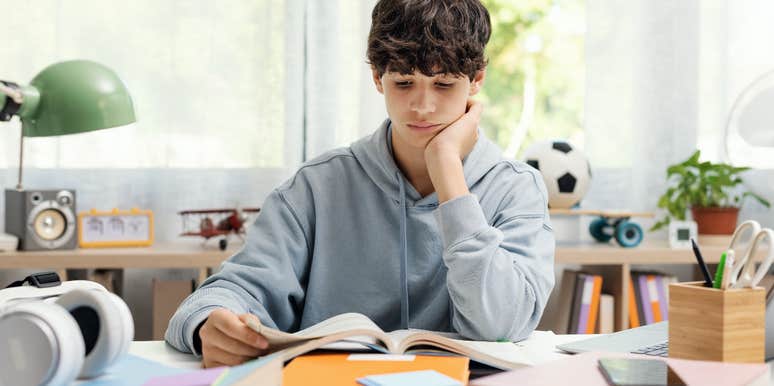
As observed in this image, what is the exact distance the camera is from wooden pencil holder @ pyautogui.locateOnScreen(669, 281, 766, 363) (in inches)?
30.4

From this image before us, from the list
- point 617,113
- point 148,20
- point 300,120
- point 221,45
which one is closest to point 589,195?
point 617,113

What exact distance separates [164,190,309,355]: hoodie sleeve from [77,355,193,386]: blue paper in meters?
0.10

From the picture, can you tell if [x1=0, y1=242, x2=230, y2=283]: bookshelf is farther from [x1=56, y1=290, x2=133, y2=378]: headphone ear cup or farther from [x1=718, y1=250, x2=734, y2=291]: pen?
[x1=718, y1=250, x2=734, y2=291]: pen

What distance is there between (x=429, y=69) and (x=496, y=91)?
68.4 inches

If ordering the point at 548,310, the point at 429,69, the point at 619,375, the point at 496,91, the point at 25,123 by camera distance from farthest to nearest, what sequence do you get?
the point at 496,91 → the point at 548,310 → the point at 25,123 → the point at 429,69 → the point at 619,375

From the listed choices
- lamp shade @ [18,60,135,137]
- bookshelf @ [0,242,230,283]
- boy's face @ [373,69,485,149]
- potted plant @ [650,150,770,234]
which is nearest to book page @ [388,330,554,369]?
boy's face @ [373,69,485,149]

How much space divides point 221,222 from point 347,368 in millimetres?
1463

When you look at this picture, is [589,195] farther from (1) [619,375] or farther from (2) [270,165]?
(1) [619,375]

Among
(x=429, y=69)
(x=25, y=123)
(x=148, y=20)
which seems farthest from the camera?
(x=148, y=20)

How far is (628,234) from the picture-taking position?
89.7 inches

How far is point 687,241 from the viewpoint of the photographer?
2.31 m

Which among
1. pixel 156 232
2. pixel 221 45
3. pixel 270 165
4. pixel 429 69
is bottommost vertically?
pixel 156 232

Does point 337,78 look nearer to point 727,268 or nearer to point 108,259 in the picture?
point 108,259

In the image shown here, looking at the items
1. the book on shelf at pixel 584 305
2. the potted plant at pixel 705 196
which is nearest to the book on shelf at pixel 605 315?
the book on shelf at pixel 584 305
